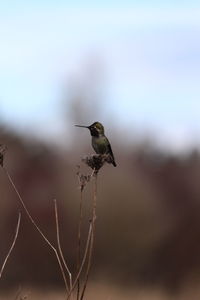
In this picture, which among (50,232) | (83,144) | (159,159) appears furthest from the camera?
(83,144)

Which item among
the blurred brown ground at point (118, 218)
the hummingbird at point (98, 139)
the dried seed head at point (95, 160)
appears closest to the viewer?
the dried seed head at point (95, 160)

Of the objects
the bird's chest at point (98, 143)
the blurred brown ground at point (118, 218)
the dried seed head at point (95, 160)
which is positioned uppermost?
the dried seed head at point (95, 160)

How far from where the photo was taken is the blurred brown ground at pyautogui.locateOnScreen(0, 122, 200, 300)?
22.0 m

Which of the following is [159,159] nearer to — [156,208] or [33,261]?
[156,208]

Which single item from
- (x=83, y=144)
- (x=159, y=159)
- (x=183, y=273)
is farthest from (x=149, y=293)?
(x=83, y=144)

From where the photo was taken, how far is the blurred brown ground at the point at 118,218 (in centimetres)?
2195

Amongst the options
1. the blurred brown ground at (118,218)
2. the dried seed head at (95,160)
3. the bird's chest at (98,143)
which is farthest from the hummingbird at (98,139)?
the blurred brown ground at (118,218)

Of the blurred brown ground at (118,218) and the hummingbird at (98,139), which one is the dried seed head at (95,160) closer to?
the hummingbird at (98,139)

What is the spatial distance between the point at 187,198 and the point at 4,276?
491cm

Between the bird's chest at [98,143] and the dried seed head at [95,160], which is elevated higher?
the dried seed head at [95,160]

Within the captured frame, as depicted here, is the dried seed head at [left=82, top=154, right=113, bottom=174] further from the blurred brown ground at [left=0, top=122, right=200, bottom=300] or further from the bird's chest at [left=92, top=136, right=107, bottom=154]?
the blurred brown ground at [left=0, top=122, right=200, bottom=300]

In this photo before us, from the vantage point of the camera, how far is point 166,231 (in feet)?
77.5

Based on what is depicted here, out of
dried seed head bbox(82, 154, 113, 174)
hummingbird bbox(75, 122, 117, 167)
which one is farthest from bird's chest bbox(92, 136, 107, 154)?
dried seed head bbox(82, 154, 113, 174)

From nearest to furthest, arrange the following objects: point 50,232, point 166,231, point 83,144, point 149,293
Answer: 1. point 149,293
2. point 50,232
3. point 166,231
4. point 83,144
